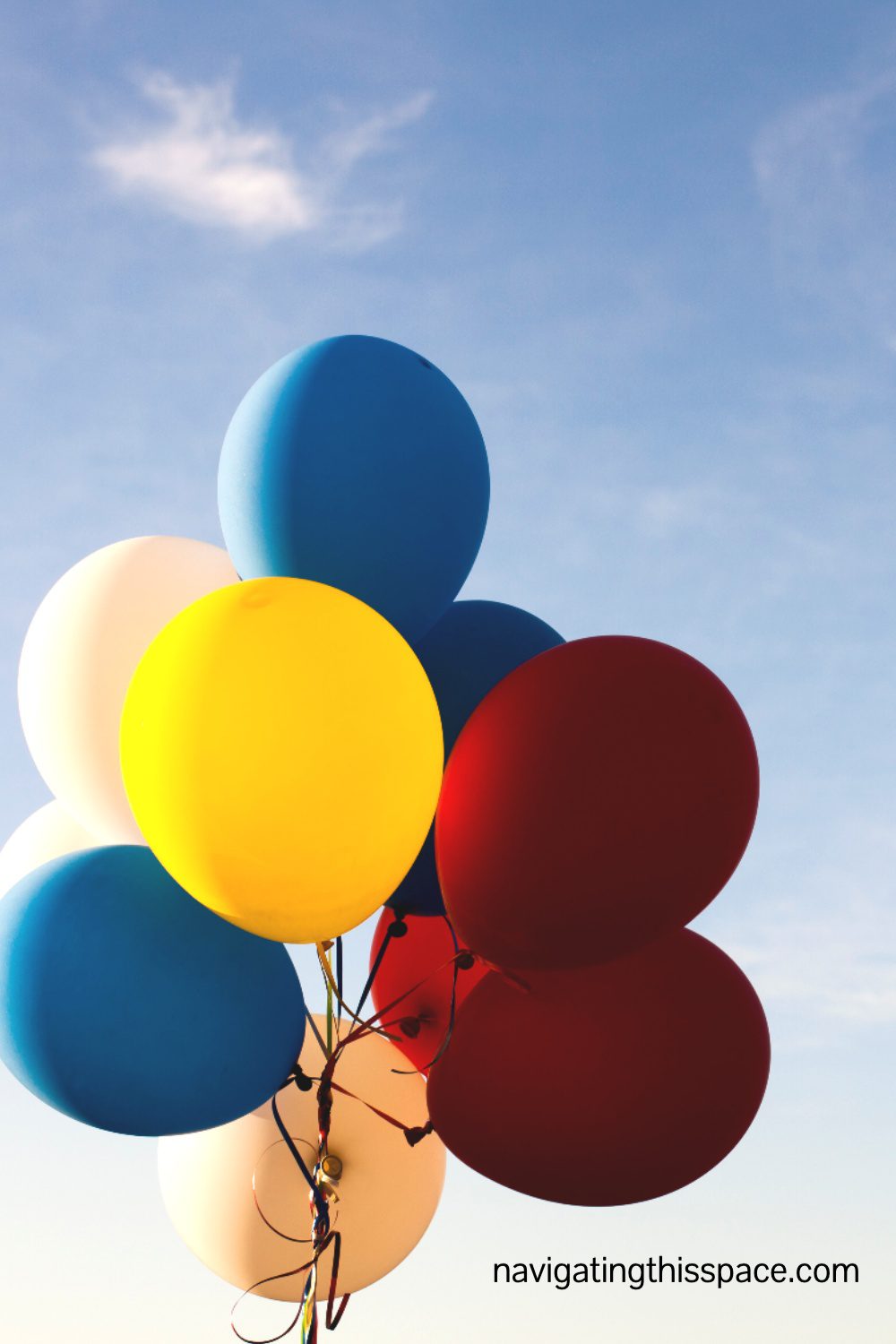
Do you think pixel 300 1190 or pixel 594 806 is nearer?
pixel 594 806

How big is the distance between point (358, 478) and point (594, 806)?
43.7 inches

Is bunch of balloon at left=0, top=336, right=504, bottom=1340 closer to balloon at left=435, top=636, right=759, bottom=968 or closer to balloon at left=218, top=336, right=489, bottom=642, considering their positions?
balloon at left=218, top=336, right=489, bottom=642

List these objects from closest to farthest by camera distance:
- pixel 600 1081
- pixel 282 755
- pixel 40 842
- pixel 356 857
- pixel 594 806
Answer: pixel 282 755
pixel 356 857
pixel 594 806
pixel 600 1081
pixel 40 842

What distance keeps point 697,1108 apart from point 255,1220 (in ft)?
4.66

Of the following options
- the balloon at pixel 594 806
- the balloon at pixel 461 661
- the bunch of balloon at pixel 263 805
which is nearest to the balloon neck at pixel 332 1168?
the bunch of balloon at pixel 263 805

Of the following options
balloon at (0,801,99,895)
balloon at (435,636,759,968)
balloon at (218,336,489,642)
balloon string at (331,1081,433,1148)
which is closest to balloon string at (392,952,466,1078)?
balloon string at (331,1081,433,1148)

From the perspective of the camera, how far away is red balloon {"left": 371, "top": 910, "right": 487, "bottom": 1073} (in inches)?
168

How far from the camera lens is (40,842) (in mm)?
4273

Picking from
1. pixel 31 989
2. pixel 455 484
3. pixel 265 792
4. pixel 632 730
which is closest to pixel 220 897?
pixel 265 792

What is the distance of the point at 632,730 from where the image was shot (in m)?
3.30

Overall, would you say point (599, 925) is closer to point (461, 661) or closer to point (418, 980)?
point (461, 661)

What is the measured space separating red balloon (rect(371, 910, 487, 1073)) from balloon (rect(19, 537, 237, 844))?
962mm

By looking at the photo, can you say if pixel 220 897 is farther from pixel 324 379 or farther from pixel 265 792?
pixel 324 379

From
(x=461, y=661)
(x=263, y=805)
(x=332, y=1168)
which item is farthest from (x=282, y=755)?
(x=332, y=1168)
